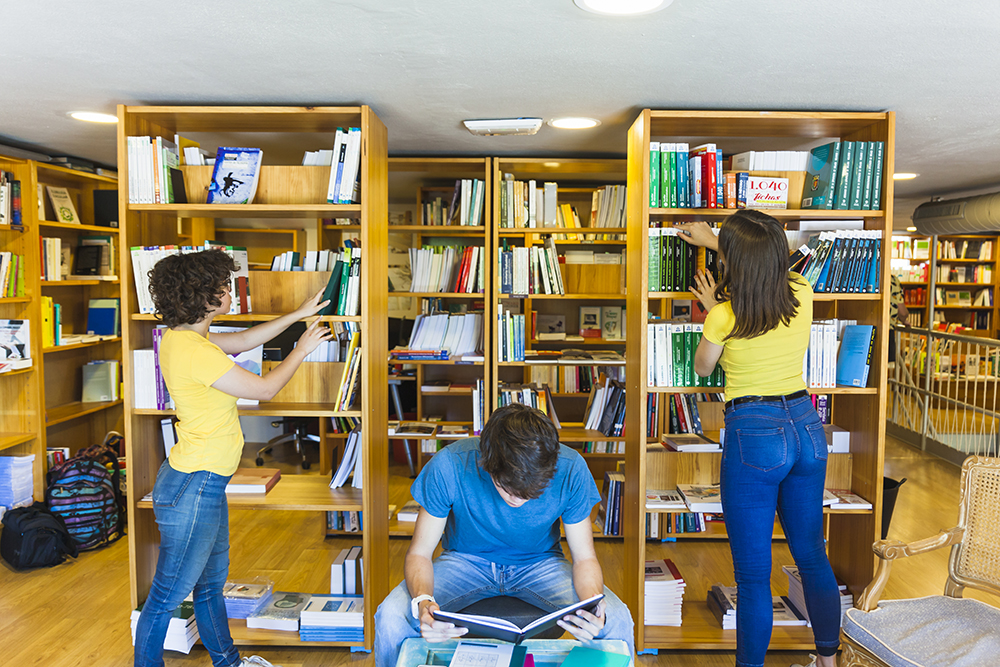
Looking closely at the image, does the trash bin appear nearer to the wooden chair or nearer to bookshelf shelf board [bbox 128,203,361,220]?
the wooden chair

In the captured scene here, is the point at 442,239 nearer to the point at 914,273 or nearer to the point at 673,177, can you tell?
the point at 673,177

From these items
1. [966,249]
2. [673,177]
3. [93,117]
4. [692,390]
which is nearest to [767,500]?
[692,390]

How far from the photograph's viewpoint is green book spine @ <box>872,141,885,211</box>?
8.58 feet

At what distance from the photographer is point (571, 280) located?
4180 millimetres

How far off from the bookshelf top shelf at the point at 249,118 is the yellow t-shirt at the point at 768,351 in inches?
61.3

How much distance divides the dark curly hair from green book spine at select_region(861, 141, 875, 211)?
7.88 feet

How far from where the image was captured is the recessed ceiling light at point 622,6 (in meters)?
1.63

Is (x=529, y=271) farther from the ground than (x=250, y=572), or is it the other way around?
(x=529, y=271)

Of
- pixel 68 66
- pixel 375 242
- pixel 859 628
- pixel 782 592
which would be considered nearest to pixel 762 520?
pixel 859 628

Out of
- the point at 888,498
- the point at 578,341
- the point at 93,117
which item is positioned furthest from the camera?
the point at 578,341

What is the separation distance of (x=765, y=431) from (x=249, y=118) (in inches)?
89.2

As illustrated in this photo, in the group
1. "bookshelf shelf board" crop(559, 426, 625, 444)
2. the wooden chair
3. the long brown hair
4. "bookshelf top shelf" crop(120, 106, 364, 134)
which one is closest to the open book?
the wooden chair

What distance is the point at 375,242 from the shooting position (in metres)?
2.77

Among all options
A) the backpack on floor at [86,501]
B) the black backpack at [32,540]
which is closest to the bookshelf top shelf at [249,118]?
the backpack on floor at [86,501]
